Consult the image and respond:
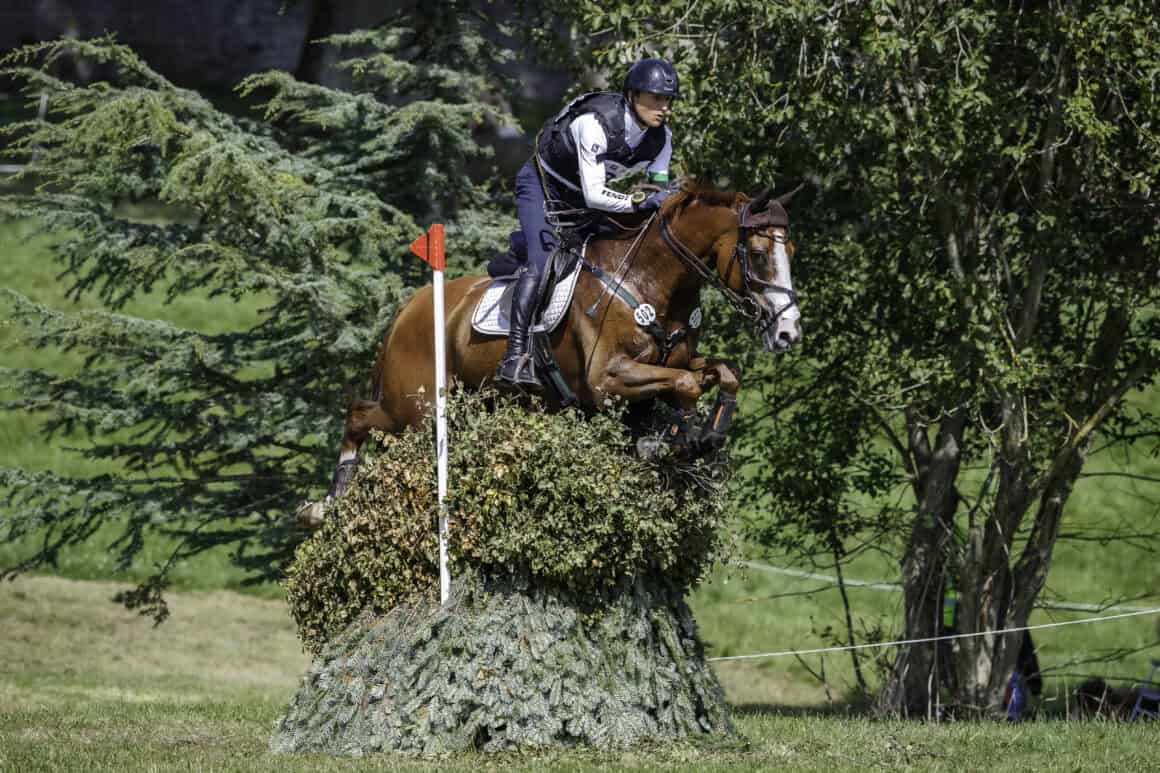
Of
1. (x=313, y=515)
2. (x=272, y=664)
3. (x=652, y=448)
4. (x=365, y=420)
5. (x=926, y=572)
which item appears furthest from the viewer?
(x=272, y=664)

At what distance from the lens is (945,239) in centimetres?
1188

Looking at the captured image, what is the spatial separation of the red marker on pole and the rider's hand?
3.79ft

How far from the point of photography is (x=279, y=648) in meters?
19.0

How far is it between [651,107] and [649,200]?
1.75 feet

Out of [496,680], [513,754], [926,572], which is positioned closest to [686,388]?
[496,680]

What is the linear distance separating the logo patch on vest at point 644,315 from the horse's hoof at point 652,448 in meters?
0.70

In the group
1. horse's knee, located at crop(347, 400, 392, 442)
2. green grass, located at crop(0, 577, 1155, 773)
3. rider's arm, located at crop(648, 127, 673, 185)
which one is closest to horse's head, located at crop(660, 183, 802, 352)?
rider's arm, located at crop(648, 127, 673, 185)

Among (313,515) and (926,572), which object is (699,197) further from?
(926,572)

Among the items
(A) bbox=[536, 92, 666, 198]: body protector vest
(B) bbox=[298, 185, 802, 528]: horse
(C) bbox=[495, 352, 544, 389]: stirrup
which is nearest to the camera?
(B) bbox=[298, 185, 802, 528]: horse

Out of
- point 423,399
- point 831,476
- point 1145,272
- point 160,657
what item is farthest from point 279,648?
point 1145,272

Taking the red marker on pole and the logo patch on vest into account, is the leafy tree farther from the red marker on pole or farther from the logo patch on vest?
the logo patch on vest

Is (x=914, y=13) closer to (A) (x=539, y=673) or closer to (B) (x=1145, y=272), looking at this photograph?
(B) (x=1145, y=272)

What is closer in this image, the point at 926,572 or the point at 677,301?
the point at 677,301

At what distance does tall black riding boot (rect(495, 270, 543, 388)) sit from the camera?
827 centimetres
